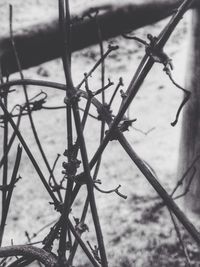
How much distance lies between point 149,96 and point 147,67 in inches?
81.2

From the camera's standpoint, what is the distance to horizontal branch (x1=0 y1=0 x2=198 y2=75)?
2.34ft

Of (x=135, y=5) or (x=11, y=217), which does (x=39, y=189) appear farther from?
(x=135, y=5)

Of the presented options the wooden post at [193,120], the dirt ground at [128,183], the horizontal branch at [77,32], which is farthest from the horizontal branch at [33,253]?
the wooden post at [193,120]

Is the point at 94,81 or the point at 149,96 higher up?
the point at 94,81

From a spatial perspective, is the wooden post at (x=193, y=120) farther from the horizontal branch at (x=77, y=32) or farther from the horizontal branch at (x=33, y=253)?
the horizontal branch at (x=33, y=253)

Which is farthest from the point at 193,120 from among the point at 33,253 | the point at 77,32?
the point at 33,253

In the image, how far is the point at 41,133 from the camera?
83.3 inches

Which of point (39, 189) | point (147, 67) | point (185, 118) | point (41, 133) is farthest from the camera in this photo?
point (41, 133)

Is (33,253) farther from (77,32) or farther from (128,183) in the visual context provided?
(128,183)

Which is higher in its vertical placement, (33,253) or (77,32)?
(77,32)

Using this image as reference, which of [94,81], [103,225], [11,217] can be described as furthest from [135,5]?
[94,81]

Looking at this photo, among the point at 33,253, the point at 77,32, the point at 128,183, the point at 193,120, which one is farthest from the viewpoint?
the point at 128,183

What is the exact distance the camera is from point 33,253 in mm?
398

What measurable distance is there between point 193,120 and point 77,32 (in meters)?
0.67
